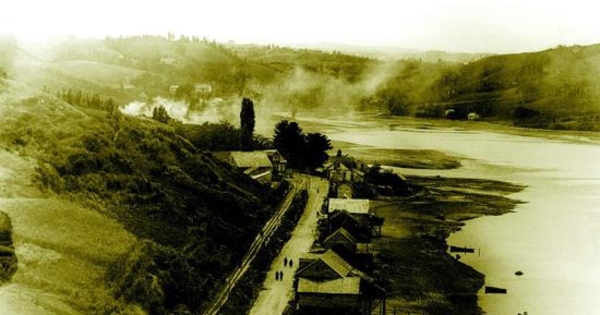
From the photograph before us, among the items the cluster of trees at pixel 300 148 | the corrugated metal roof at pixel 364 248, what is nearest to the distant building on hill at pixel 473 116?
the cluster of trees at pixel 300 148

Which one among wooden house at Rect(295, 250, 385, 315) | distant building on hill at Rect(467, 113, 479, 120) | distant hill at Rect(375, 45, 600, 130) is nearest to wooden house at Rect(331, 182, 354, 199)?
wooden house at Rect(295, 250, 385, 315)

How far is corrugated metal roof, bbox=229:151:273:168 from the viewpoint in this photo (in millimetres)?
59372

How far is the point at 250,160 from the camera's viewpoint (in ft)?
197

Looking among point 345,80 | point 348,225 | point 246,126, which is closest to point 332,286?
point 348,225

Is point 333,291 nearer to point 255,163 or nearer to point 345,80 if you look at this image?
point 255,163

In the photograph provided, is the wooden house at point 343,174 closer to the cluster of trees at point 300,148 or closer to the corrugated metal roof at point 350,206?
the cluster of trees at point 300,148

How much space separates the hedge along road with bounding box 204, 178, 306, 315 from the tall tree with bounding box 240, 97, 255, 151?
14.6 meters

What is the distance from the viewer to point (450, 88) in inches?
5743

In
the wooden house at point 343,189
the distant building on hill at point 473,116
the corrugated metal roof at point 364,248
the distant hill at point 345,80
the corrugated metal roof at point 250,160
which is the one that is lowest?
the corrugated metal roof at point 364,248

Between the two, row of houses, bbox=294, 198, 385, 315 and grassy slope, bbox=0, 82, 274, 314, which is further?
row of houses, bbox=294, 198, 385, 315

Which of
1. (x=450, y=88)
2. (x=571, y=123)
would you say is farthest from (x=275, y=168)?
(x=450, y=88)

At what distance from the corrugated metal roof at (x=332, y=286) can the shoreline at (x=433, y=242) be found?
9.75 ft

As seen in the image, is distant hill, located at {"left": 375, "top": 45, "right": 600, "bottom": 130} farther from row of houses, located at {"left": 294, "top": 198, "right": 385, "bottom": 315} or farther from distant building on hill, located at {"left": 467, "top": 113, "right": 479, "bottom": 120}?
row of houses, located at {"left": 294, "top": 198, "right": 385, "bottom": 315}

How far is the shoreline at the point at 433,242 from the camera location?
34000mm
